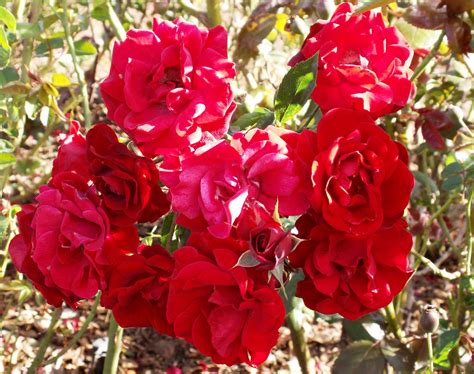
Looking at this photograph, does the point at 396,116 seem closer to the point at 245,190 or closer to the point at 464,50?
the point at 464,50

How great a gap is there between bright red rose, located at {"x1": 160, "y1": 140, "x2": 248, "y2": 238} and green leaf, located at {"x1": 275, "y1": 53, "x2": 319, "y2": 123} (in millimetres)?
181


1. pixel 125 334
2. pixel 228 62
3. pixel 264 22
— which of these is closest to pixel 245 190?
pixel 228 62

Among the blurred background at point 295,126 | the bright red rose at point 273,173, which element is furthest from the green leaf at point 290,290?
the bright red rose at point 273,173

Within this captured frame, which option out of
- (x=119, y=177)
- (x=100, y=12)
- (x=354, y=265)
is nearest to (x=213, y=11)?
(x=100, y=12)

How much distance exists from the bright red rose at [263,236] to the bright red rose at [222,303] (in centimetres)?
2

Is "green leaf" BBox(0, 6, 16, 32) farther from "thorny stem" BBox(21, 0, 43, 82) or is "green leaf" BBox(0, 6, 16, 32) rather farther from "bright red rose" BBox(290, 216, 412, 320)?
"bright red rose" BBox(290, 216, 412, 320)

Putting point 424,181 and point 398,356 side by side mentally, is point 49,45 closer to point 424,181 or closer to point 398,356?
point 424,181

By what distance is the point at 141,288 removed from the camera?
0.78 metres

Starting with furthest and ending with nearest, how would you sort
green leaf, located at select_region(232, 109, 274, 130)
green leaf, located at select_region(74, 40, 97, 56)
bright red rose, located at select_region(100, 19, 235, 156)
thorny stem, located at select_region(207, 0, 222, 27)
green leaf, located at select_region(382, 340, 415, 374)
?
green leaf, located at select_region(74, 40, 97, 56) → thorny stem, located at select_region(207, 0, 222, 27) → green leaf, located at select_region(382, 340, 415, 374) → green leaf, located at select_region(232, 109, 274, 130) → bright red rose, located at select_region(100, 19, 235, 156)

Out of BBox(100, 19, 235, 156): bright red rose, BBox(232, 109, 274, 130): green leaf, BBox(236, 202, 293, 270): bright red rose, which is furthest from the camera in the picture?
BBox(232, 109, 274, 130): green leaf

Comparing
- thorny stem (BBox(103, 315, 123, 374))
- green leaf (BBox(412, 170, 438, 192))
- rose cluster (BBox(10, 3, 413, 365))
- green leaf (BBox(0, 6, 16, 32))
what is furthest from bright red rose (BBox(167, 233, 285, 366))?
green leaf (BBox(412, 170, 438, 192))

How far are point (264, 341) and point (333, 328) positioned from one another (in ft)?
4.95

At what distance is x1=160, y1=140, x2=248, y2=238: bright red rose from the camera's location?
0.68 meters

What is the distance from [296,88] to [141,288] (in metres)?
0.29
